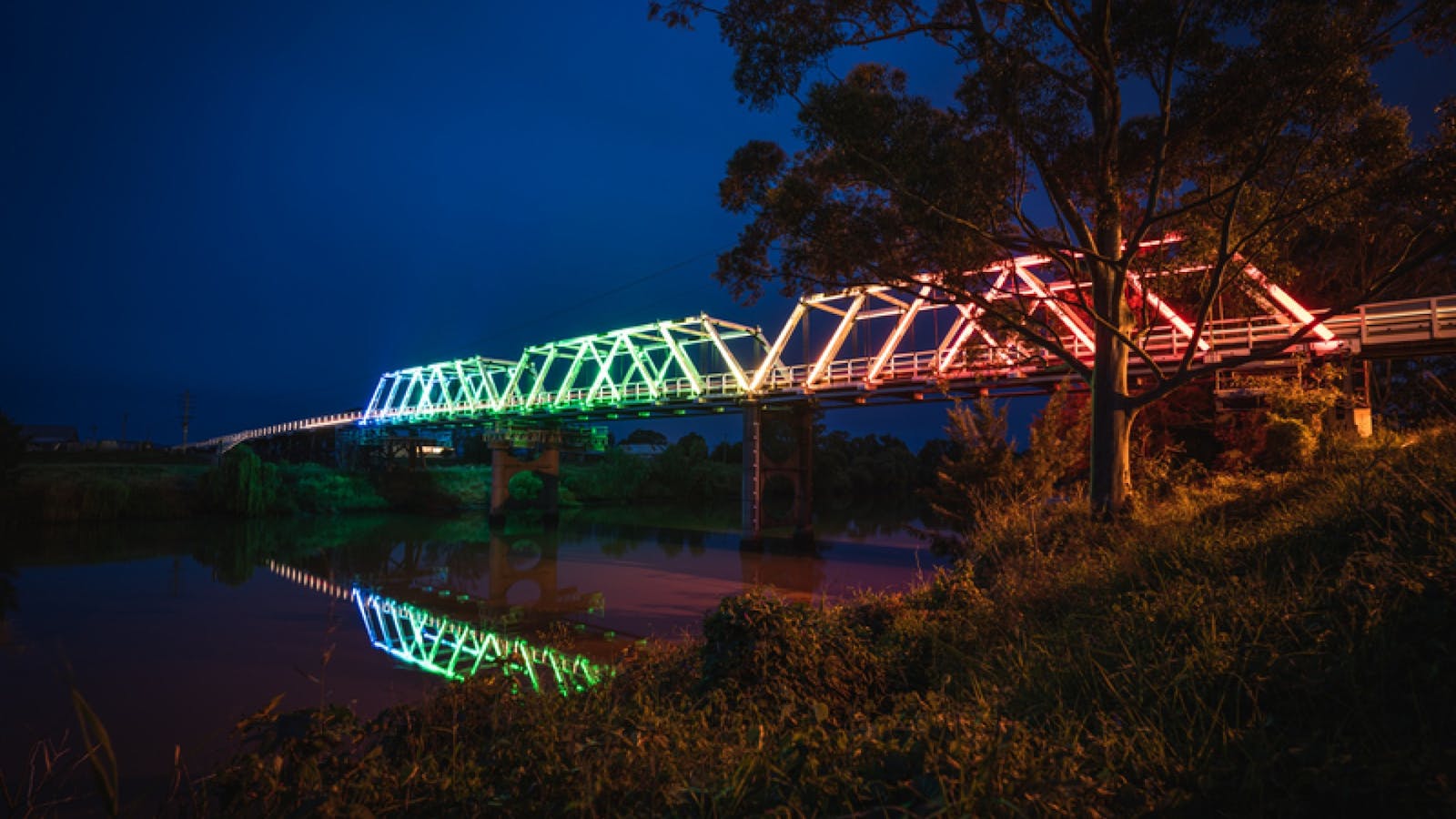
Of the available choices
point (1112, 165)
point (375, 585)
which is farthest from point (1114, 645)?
point (375, 585)

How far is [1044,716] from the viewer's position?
418cm

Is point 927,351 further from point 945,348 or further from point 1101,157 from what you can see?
point 1101,157

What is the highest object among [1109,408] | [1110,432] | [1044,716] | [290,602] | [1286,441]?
[1109,408]

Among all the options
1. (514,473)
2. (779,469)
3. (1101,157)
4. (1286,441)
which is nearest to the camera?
(1101,157)

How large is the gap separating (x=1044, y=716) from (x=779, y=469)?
103 ft

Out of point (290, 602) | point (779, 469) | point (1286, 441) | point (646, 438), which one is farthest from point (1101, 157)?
point (646, 438)

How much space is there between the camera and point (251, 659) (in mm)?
13094

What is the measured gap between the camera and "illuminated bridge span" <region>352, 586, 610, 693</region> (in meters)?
11.2

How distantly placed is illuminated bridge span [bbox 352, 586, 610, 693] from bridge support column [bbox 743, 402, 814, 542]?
693 inches

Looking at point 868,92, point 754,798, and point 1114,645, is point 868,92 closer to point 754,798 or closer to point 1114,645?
point 1114,645

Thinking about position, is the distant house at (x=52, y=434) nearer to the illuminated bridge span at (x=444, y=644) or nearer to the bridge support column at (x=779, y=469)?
the bridge support column at (x=779, y=469)

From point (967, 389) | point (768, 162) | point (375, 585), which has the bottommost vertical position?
point (375, 585)

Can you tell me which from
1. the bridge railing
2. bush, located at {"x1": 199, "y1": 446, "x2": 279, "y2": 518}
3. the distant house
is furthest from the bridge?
the distant house

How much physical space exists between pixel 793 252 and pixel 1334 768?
10055 millimetres
